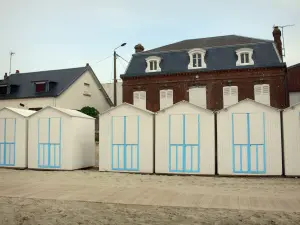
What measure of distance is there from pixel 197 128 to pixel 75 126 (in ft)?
16.3

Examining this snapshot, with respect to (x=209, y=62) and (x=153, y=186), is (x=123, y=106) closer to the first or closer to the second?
(x=153, y=186)

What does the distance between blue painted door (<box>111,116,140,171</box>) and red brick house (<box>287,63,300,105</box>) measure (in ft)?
77.6

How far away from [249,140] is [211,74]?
1396 centimetres

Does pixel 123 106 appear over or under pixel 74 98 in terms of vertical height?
under

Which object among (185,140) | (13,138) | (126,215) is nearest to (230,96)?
(185,140)

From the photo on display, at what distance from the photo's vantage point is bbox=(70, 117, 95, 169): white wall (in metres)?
12.4

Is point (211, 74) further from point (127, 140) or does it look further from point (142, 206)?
point (142, 206)

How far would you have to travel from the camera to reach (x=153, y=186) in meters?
8.73

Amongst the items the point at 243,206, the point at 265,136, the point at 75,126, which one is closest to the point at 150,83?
the point at 75,126

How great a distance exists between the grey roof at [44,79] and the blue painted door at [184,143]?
18365 millimetres

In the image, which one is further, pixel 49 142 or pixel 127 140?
pixel 49 142

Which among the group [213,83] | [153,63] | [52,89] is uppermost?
[153,63]

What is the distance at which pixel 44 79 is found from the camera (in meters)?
29.7

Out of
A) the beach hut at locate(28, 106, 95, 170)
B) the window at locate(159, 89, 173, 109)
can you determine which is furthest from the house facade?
the beach hut at locate(28, 106, 95, 170)
